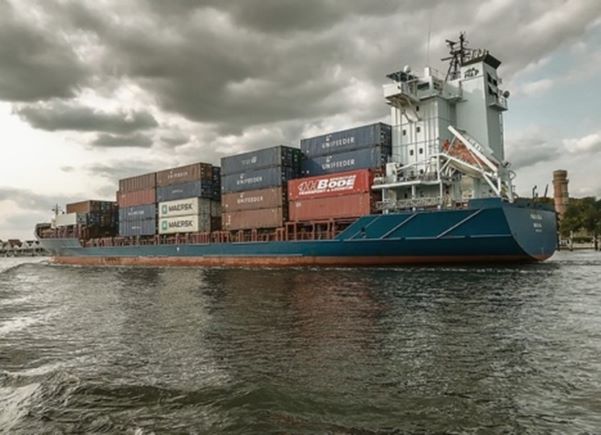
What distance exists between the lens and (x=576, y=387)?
6906mm

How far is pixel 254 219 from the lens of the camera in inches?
1608

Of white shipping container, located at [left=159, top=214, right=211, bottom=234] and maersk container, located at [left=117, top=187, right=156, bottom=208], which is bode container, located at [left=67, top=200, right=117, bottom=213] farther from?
white shipping container, located at [left=159, top=214, right=211, bottom=234]

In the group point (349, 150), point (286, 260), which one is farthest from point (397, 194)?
point (286, 260)

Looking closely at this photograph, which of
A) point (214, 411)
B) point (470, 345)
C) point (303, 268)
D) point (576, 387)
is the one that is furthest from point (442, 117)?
point (214, 411)

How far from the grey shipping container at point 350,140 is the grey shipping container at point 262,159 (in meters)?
1.45

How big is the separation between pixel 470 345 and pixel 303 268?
2523cm

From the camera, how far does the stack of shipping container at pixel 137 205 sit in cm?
5325

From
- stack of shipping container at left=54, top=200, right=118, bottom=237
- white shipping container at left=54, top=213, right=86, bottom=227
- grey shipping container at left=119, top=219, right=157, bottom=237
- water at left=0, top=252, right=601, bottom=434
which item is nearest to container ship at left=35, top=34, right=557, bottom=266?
grey shipping container at left=119, top=219, right=157, bottom=237

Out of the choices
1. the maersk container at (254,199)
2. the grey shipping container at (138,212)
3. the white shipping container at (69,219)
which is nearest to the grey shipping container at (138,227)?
the grey shipping container at (138,212)

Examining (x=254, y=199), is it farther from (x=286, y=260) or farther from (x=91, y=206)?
(x=91, y=206)

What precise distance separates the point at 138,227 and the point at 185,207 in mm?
9545

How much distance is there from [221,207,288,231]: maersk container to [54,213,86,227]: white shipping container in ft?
99.5

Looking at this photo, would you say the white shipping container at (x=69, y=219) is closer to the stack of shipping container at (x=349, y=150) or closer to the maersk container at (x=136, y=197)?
the maersk container at (x=136, y=197)

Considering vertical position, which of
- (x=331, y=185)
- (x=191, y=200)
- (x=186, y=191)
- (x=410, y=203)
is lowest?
(x=410, y=203)
